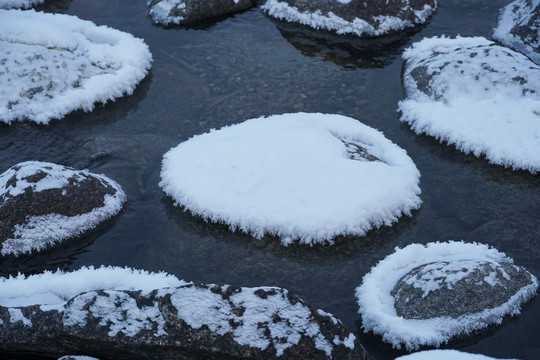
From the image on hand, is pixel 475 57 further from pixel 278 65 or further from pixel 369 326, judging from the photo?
pixel 369 326

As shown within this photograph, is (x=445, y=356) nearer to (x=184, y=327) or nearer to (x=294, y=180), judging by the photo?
(x=184, y=327)

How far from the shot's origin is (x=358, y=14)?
12367mm

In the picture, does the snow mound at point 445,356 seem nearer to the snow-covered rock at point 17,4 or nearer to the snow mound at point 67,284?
the snow mound at point 67,284

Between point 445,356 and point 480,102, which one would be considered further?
point 480,102

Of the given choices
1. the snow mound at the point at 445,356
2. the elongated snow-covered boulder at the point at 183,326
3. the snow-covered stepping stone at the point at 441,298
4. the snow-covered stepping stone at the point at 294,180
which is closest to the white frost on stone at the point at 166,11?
the snow-covered stepping stone at the point at 294,180

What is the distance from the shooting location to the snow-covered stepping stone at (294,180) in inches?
294

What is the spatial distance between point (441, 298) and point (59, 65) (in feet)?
27.6

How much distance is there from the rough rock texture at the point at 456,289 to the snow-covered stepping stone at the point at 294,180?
146 centimetres

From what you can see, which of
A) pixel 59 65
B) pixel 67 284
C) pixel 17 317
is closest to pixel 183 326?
pixel 17 317

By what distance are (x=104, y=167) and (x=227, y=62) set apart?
394 centimetres

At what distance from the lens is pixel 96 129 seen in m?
9.93

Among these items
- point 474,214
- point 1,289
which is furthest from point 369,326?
point 1,289

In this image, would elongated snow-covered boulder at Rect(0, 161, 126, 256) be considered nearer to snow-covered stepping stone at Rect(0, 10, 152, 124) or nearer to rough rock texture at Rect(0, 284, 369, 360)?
rough rock texture at Rect(0, 284, 369, 360)

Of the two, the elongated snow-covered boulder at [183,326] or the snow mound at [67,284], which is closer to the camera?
the elongated snow-covered boulder at [183,326]
